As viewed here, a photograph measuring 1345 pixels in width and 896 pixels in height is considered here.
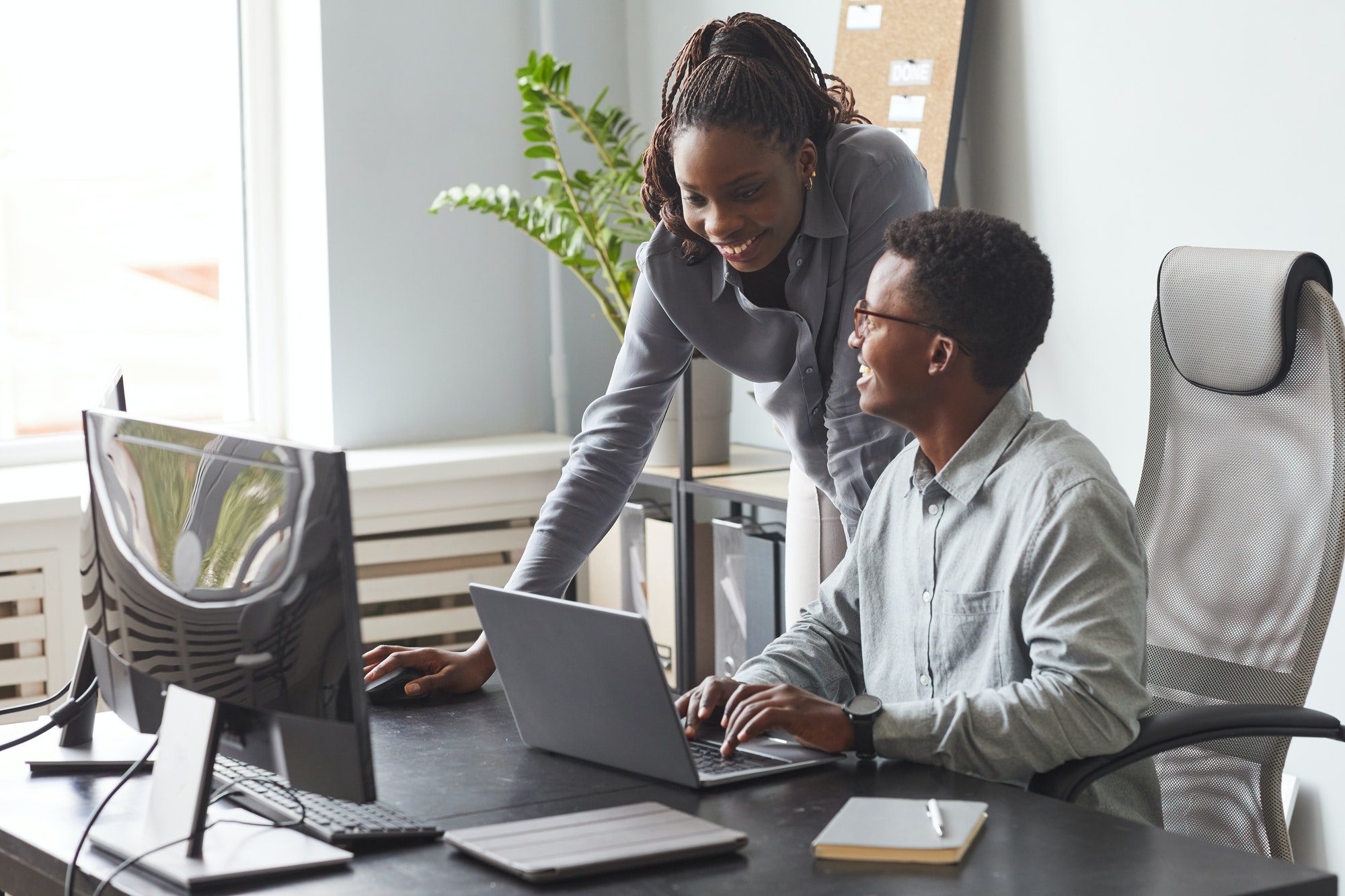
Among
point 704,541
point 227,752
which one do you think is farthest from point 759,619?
point 227,752

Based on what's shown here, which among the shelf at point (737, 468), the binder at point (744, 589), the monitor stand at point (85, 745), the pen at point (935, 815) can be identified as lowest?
the binder at point (744, 589)

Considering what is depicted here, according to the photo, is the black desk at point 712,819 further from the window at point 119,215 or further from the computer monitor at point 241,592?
the window at point 119,215

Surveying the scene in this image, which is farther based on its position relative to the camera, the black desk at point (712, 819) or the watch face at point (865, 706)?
the watch face at point (865, 706)

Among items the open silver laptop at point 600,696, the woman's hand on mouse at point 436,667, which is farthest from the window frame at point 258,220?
the open silver laptop at point 600,696

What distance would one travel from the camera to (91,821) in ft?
4.16

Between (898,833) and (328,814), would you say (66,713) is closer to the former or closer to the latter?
(328,814)

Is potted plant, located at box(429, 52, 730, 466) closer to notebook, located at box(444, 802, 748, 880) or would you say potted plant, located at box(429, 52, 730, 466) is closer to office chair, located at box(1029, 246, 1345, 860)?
office chair, located at box(1029, 246, 1345, 860)

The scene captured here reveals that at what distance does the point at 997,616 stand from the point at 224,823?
0.75 m

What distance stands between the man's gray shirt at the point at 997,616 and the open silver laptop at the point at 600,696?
0.16 meters

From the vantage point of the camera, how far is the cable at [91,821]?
1.23m

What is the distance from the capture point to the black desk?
112cm

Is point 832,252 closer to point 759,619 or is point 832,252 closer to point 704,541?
point 759,619

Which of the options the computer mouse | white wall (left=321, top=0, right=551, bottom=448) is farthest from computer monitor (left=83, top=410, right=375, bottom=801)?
white wall (left=321, top=0, right=551, bottom=448)

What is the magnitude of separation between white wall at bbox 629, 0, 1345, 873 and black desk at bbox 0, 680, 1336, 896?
125 centimetres
